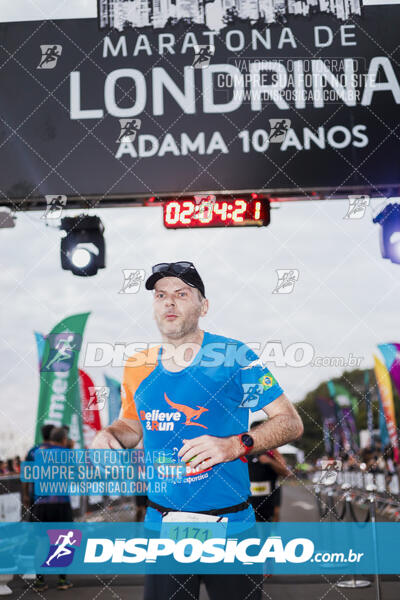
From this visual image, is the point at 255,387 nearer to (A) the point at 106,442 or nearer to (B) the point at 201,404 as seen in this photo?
(B) the point at 201,404

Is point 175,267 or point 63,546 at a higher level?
point 175,267

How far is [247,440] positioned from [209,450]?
24cm

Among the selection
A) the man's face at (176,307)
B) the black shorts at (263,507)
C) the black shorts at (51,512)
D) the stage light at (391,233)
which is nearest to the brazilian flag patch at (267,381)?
the man's face at (176,307)

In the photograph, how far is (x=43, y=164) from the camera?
4.97m

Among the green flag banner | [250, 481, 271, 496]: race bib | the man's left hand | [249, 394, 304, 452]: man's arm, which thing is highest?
the green flag banner

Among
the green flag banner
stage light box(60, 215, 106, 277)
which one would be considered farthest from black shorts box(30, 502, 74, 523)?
stage light box(60, 215, 106, 277)

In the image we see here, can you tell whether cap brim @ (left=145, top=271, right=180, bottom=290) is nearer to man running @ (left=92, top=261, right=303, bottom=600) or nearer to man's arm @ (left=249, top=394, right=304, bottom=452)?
man running @ (left=92, top=261, right=303, bottom=600)

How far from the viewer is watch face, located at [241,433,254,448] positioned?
3.79 meters

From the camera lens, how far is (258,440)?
382cm

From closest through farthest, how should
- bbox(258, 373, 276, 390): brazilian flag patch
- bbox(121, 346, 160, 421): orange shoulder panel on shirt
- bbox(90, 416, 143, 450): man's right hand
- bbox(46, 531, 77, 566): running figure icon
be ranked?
bbox(90, 416, 143, 450): man's right hand < bbox(258, 373, 276, 390): brazilian flag patch < bbox(121, 346, 160, 421): orange shoulder panel on shirt < bbox(46, 531, 77, 566): running figure icon

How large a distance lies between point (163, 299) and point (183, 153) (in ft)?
3.87

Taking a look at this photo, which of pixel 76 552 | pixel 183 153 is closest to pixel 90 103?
pixel 183 153

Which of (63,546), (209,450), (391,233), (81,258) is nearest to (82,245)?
(81,258)

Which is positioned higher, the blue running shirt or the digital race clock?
the digital race clock
